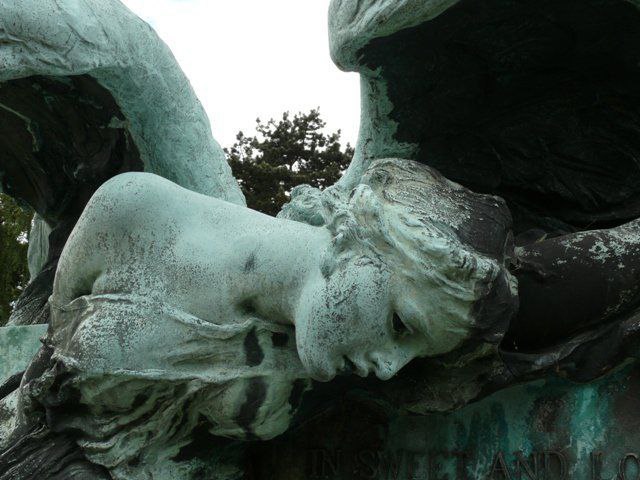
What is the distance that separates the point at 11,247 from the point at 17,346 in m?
9.17

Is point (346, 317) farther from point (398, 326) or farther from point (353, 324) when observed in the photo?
point (398, 326)

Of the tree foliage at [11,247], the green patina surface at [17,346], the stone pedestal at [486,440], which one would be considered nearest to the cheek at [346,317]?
the stone pedestal at [486,440]

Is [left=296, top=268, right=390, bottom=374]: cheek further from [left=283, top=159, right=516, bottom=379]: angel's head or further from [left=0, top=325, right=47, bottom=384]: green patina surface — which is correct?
[left=0, top=325, right=47, bottom=384]: green patina surface

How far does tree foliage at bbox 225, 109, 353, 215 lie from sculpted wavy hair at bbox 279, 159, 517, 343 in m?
13.1

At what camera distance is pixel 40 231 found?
2967 millimetres

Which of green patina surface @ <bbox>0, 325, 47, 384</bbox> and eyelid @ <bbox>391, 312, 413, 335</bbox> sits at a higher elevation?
green patina surface @ <bbox>0, 325, 47, 384</bbox>

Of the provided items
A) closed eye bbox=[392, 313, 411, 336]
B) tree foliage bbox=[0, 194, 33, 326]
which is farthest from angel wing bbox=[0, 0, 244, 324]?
tree foliage bbox=[0, 194, 33, 326]

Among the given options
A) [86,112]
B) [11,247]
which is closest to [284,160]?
[11,247]

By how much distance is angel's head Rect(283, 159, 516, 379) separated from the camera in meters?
1.68

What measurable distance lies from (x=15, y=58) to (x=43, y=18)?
0.35ft

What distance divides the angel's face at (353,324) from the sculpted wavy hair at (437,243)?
0.11ft

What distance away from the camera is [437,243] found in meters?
1.67

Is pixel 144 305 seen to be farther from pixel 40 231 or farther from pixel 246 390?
pixel 40 231

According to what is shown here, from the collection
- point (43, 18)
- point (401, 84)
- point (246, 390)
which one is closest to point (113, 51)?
point (43, 18)
